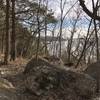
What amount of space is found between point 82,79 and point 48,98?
2.01 meters

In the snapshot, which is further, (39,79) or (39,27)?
(39,27)

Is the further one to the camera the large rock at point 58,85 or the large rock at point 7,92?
the large rock at point 58,85

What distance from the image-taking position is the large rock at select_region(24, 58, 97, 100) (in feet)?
37.9

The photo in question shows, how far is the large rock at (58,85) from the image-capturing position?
455 inches

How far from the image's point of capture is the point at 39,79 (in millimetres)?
11836

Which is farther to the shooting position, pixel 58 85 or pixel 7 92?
pixel 58 85

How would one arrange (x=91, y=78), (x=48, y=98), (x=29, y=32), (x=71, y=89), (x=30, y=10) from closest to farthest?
(x=48, y=98) → (x=71, y=89) → (x=91, y=78) → (x=30, y=10) → (x=29, y=32)

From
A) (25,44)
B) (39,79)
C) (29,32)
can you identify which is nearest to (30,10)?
(29,32)

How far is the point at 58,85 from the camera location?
39.2 feet

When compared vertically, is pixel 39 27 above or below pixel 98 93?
above

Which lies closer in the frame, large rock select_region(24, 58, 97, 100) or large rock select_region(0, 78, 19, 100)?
large rock select_region(0, 78, 19, 100)

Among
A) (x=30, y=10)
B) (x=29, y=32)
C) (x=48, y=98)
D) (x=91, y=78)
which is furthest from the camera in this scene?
(x=29, y=32)

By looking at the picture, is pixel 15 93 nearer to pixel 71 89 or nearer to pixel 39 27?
pixel 71 89

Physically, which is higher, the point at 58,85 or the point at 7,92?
the point at 58,85
